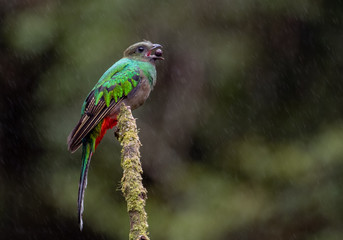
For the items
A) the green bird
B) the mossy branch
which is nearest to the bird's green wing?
the green bird

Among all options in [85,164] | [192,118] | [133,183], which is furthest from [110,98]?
[192,118]

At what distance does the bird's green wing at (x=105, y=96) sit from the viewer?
4195 millimetres

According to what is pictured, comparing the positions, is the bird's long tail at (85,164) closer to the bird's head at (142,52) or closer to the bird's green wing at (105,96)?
the bird's green wing at (105,96)

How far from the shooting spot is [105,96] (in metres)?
4.45

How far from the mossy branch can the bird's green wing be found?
2.37ft

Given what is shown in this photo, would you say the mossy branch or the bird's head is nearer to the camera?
the mossy branch

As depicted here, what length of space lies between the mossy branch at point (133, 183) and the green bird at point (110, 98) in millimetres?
728

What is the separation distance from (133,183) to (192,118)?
14.5ft

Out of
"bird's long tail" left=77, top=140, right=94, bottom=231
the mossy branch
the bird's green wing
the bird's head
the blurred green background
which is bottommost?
the mossy branch

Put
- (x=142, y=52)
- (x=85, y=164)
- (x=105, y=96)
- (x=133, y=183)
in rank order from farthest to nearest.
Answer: (x=142, y=52)
(x=105, y=96)
(x=85, y=164)
(x=133, y=183)

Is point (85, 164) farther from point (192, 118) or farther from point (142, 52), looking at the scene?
point (192, 118)

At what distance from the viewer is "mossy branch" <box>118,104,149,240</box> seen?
248cm

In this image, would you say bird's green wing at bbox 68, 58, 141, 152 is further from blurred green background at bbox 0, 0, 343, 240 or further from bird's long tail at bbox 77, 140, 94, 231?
blurred green background at bbox 0, 0, 343, 240

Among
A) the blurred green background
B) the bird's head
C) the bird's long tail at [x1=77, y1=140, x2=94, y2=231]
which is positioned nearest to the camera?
the bird's long tail at [x1=77, y1=140, x2=94, y2=231]
